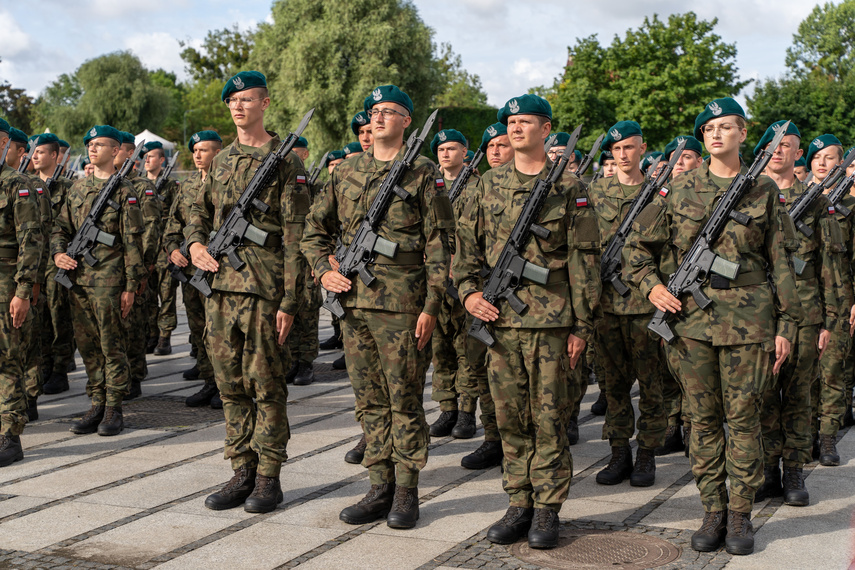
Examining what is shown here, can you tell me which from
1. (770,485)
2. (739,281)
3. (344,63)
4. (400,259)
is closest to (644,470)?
(770,485)

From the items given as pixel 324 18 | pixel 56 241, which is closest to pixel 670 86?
pixel 324 18

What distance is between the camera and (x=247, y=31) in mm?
78375

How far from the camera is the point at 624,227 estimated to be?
7.26m

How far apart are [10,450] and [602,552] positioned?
4.50 meters

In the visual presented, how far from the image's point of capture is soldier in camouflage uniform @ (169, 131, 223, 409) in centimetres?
944

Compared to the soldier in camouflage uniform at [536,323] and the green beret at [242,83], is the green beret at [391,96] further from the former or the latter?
the green beret at [242,83]

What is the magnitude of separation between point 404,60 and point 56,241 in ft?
145

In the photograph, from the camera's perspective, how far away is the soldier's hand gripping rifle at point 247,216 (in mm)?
6094

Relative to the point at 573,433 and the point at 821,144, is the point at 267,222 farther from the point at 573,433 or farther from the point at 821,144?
the point at 821,144

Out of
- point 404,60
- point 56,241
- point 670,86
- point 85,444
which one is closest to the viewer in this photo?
point 85,444

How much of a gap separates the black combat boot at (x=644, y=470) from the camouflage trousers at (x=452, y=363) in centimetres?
158

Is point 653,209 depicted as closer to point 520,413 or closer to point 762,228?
point 762,228

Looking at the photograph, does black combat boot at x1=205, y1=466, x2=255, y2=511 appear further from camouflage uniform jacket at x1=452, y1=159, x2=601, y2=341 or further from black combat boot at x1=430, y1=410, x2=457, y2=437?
→ black combat boot at x1=430, y1=410, x2=457, y2=437

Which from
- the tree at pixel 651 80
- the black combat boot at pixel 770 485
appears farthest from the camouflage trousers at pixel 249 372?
the tree at pixel 651 80
